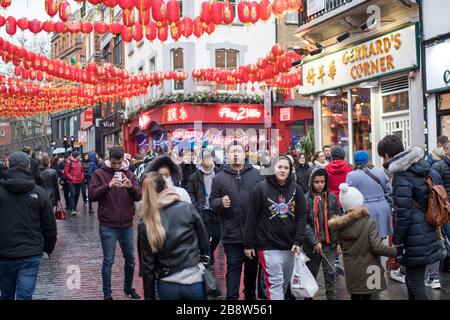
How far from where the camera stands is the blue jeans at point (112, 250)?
7.80 m

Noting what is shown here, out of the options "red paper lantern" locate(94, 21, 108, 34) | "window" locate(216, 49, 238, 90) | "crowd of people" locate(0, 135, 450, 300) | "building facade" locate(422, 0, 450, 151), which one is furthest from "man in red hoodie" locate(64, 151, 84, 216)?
"window" locate(216, 49, 238, 90)

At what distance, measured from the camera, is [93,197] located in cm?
784

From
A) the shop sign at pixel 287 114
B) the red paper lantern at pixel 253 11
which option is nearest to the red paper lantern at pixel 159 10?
the red paper lantern at pixel 253 11

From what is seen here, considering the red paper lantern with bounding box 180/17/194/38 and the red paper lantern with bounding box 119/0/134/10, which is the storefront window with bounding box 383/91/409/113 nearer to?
the red paper lantern with bounding box 180/17/194/38

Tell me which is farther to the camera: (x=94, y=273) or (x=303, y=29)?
(x=303, y=29)

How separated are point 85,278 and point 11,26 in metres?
8.10

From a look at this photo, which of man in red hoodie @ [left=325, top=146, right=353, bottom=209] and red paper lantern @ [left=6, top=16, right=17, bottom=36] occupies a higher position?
red paper lantern @ [left=6, top=16, right=17, bottom=36]

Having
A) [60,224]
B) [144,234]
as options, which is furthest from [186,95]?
[144,234]

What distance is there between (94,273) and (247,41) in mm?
23047

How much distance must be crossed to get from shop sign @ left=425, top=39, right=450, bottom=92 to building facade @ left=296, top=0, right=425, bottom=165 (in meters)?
0.40

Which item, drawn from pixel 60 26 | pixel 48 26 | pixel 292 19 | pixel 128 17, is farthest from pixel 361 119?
pixel 292 19

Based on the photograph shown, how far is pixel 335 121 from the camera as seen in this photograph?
1795 cm

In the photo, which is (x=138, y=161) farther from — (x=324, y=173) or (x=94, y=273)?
→ (x=324, y=173)

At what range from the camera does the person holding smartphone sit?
308 inches
